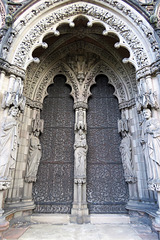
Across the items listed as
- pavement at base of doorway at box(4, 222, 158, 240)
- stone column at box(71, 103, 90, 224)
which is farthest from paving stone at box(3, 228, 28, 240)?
stone column at box(71, 103, 90, 224)

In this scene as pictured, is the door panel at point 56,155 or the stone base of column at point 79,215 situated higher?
the door panel at point 56,155

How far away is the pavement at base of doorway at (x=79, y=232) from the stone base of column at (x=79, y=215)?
0.20 meters

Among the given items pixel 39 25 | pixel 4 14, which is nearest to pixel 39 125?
pixel 39 25

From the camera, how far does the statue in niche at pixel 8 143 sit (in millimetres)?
3855

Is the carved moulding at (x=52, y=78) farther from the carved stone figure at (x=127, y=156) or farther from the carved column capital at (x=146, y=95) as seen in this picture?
the carved column capital at (x=146, y=95)

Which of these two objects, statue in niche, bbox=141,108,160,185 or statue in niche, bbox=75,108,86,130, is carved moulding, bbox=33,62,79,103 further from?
statue in niche, bbox=141,108,160,185

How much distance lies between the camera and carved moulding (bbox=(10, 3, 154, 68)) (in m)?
5.00

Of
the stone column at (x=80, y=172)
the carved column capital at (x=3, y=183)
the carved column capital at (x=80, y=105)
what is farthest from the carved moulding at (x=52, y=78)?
the carved column capital at (x=3, y=183)

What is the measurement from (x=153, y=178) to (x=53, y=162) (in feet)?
11.3

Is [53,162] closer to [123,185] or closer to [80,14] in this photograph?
[123,185]

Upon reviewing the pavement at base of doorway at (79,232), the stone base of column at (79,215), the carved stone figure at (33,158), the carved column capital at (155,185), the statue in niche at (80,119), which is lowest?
the pavement at base of doorway at (79,232)

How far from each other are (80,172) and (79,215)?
1265 millimetres

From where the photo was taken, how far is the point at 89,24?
5523 millimetres

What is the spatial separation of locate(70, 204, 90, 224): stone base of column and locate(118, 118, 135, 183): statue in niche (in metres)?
1.70
